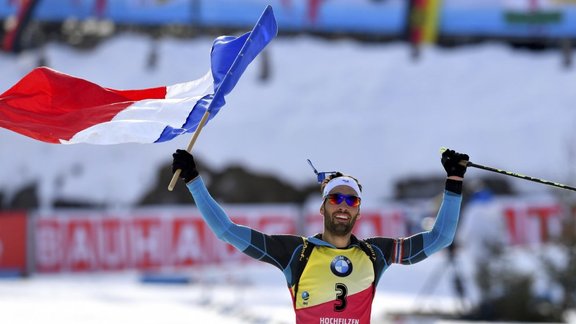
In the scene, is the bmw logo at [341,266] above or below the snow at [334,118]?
below

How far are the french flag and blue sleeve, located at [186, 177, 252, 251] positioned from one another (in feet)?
2.62

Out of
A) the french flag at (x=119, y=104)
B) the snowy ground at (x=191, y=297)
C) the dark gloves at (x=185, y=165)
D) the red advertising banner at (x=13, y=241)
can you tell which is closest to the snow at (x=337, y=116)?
the red advertising banner at (x=13, y=241)

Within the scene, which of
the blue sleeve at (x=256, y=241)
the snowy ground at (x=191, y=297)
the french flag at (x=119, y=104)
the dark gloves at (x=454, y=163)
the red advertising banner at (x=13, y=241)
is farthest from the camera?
the red advertising banner at (x=13, y=241)

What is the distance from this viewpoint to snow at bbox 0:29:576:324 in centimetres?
2825

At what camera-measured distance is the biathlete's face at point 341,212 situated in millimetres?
6082

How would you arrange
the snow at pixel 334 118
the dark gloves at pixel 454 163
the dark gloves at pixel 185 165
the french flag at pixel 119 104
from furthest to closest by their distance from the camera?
the snow at pixel 334 118
the french flag at pixel 119 104
the dark gloves at pixel 454 163
the dark gloves at pixel 185 165

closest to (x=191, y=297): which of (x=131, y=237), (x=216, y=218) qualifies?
(x=131, y=237)

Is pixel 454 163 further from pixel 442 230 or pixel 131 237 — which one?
pixel 131 237

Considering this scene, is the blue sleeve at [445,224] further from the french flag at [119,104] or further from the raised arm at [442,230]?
the french flag at [119,104]

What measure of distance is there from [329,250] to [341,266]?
0.11 m

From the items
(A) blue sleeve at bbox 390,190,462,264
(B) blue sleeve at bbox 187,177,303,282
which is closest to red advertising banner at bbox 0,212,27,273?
(B) blue sleeve at bbox 187,177,303,282

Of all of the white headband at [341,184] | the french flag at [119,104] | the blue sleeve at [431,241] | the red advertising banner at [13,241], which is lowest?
the red advertising banner at [13,241]

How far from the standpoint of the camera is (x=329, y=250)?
616cm

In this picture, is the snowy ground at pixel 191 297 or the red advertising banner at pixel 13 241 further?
the red advertising banner at pixel 13 241
